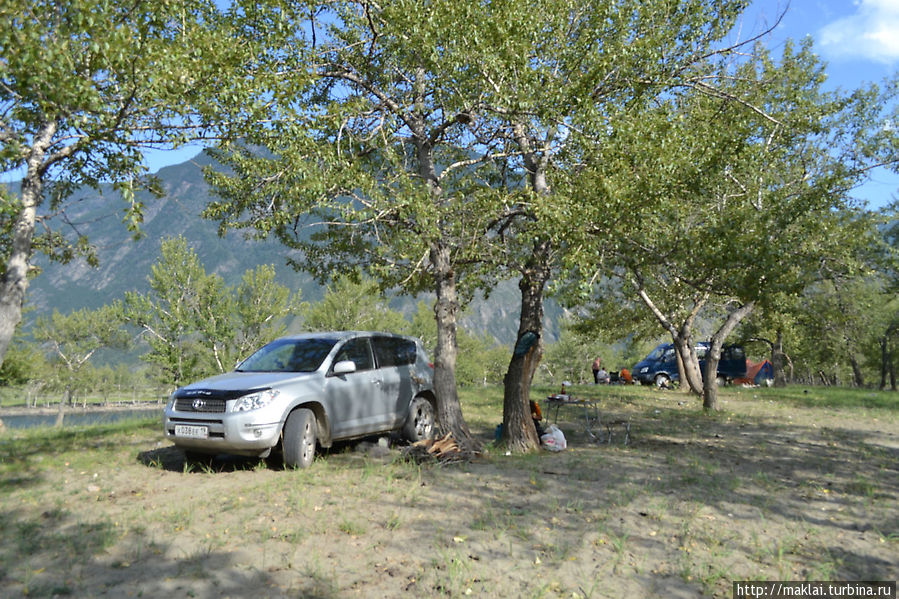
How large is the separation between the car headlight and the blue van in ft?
78.3

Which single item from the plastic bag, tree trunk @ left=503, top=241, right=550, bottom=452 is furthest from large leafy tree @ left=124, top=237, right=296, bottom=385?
the plastic bag

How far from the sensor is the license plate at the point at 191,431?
22.1ft

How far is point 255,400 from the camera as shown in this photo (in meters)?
6.79

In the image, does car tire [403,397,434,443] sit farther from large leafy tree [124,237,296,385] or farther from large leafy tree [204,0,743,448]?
large leafy tree [124,237,296,385]

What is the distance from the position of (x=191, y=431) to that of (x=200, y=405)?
0.32 metres

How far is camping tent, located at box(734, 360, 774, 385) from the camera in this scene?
33469 millimetres

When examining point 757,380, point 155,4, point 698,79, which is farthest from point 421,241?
point 757,380

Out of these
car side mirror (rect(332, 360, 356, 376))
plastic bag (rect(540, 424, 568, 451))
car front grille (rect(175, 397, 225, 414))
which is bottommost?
plastic bag (rect(540, 424, 568, 451))

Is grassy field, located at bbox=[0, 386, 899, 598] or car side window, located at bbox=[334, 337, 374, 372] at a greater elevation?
car side window, located at bbox=[334, 337, 374, 372]

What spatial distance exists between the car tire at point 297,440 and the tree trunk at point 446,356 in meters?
2.07

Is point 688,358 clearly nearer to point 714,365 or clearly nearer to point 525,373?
point 714,365

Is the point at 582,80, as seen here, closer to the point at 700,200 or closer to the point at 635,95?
the point at 635,95

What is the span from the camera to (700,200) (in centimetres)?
1108

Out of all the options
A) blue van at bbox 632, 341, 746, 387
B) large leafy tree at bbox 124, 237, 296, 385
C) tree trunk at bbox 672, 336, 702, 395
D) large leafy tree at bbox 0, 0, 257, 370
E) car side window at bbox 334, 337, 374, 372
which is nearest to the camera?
large leafy tree at bbox 0, 0, 257, 370
